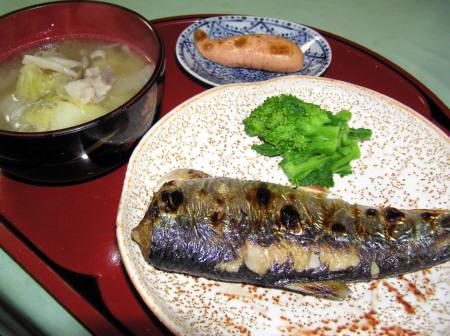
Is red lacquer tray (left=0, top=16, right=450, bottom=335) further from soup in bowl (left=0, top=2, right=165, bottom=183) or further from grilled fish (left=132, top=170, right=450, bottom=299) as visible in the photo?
grilled fish (left=132, top=170, right=450, bottom=299)

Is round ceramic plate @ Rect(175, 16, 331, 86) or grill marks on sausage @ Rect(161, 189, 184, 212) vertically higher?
round ceramic plate @ Rect(175, 16, 331, 86)

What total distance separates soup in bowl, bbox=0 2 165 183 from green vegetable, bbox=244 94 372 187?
30.0 inches

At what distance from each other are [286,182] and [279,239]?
0.75 meters

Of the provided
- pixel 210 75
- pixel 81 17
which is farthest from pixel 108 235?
pixel 210 75

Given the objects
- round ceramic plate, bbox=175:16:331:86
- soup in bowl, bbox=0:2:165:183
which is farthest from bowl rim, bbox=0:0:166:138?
round ceramic plate, bbox=175:16:331:86

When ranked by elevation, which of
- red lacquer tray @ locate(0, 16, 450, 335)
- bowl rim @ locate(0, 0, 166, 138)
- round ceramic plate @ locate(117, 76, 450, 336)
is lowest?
red lacquer tray @ locate(0, 16, 450, 335)

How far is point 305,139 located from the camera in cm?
284

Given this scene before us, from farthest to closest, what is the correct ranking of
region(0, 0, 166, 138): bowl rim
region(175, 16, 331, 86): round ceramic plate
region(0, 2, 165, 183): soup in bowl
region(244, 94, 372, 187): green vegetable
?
1. region(175, 16, 331, 86): round ceramic plate
2. region(244, 94, 372, 187): green vegetable
3. region(0, 2, 165, 183): soup in bowl
4. region(0, 0, 166, 138): bowl rim

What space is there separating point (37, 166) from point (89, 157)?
28cm

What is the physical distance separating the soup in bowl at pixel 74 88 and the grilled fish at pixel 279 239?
0.49 meters

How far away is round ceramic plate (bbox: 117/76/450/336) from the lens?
2.04 meters

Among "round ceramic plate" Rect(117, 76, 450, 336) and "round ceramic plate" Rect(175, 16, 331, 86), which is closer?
"round ceramic plate" Rect(117, 76, 450, 336)

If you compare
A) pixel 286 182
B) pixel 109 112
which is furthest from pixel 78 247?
pixel 286 182

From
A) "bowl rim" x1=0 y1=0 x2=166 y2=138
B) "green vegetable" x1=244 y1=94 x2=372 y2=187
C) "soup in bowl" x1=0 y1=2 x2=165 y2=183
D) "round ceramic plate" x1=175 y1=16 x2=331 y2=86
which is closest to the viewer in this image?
"bowl rim" x1=0 y1=0 x2=166 y2=138
